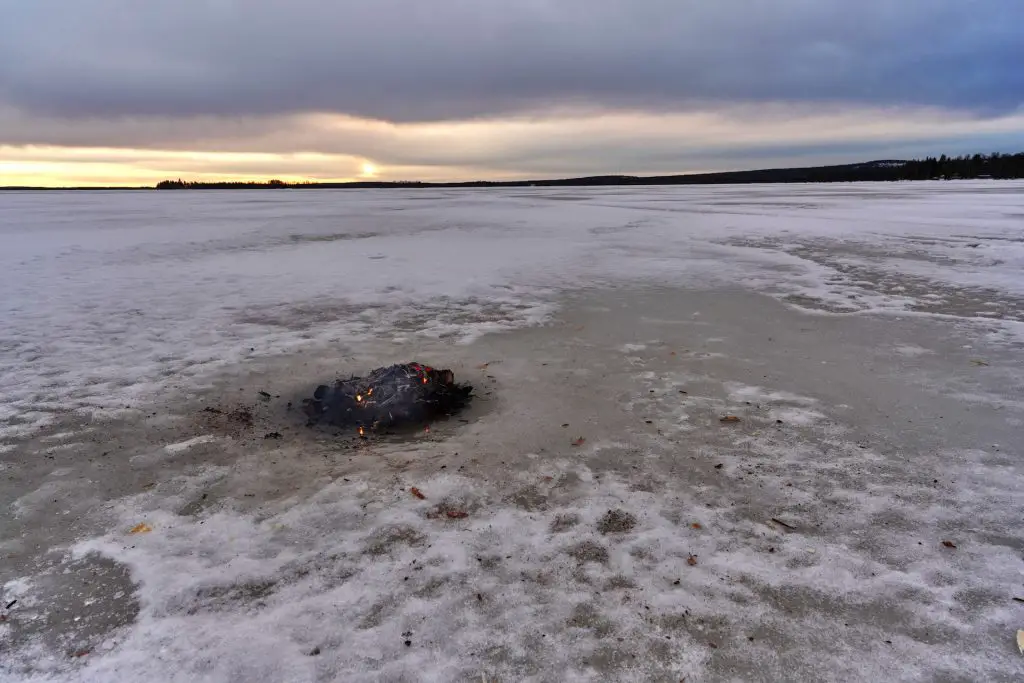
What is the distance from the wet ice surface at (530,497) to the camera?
7.61ft

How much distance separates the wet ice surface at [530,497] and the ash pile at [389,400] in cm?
24

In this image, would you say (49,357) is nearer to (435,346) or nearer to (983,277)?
(435,346)

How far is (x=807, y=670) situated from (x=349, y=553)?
2113 millimetres

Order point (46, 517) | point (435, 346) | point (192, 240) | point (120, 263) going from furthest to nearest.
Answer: point (192, 240) → point (120, 263) → point (435, 346) → point (46, 517)

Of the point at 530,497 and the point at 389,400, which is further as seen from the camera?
the point at 389,400

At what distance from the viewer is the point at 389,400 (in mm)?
4762

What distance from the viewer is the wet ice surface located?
91.4 inches

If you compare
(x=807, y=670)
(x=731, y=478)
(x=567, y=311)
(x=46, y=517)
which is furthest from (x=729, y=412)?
(x=46, y=517)

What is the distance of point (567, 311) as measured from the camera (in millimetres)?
7914

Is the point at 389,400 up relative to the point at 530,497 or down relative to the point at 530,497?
up

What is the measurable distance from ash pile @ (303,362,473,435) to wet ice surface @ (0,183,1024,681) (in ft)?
0.77

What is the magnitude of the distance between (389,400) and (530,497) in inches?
71.4

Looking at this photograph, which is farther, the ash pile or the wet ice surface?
the ash pile

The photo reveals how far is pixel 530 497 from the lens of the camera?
11.2ft
